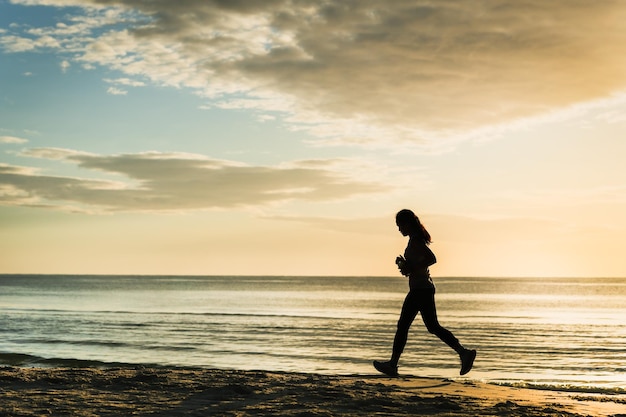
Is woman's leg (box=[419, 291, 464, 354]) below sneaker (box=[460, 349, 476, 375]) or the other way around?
the other way around

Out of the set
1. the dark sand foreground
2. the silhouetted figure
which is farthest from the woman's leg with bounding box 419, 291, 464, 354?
the dark sand foreground

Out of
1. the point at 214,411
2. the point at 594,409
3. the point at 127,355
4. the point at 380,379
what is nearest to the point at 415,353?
the point at 127,355

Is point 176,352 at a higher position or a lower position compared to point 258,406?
lower

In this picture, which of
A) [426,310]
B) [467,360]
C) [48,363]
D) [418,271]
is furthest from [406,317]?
[48,363]

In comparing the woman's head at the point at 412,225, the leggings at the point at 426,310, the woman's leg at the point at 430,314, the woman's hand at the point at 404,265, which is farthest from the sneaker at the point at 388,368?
the woman's head at the point at 412,225

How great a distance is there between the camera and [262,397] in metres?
8.30

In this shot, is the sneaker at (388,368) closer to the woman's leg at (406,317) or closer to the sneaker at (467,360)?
the woman's leg at (406,317)

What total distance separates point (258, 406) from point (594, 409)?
13.3 ft

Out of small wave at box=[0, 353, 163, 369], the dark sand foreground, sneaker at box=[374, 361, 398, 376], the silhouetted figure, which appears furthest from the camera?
small wave at box=[0, 353, 163, 369]

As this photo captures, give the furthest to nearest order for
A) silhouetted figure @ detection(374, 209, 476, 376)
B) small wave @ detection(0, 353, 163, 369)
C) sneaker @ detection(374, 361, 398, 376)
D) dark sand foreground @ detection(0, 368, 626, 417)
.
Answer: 1. small wave @ detection(0, 353, 163, 369)
2. sneaker @ detection(374, 361, 398, 376)
3. silhouetted figure @ detection(374, 209, 476, 376)
4. dark sand foreground @ detection(0, 368, 626, 417)

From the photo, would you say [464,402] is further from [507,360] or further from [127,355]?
[127,355]

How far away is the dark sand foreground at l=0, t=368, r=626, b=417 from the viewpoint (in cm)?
748

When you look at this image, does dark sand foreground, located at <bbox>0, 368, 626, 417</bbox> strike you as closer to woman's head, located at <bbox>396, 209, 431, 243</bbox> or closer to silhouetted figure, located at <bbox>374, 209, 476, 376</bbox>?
silhouetted figure, located at <bbox>374, 209, 476, 376</bbox>

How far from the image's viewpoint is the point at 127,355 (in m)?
21.5
